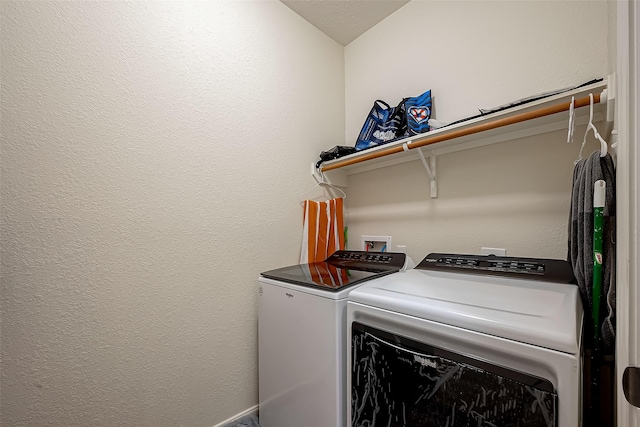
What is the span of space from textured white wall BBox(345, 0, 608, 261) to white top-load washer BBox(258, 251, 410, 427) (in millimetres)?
417

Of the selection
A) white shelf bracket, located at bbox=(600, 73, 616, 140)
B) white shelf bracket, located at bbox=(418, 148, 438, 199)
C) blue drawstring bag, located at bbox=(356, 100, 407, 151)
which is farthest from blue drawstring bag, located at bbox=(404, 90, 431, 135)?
white shelf bracket, located at bbox=(600, 73, 616, 140)

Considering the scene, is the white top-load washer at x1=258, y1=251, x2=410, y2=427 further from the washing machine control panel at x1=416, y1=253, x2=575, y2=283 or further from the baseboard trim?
the washing machine control panel at x1=416, y1=253, x2=575, y2=283

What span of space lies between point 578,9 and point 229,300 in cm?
222

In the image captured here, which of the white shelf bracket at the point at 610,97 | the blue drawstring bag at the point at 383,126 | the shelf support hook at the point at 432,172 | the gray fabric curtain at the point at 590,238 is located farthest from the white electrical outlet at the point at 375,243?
the white shelf bracket at the point at 610,97

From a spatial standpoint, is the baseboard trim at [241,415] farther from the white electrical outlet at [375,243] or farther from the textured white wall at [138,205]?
the white electrical outlet at [375,243]

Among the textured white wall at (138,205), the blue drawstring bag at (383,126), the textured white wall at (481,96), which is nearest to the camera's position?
the textured white wall at (138,205)

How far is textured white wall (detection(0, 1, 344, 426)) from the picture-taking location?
0.93 m

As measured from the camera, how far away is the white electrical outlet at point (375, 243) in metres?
1.82

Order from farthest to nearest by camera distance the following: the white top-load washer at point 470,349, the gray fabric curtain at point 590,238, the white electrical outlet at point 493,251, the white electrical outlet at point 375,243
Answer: the white electrical outlet at point 375,243
the white electrical outlet at point 493,251
the gray fabric curtain at point 590,238
the white top-load washer at point 470,349

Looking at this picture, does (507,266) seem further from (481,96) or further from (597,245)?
(481,96)

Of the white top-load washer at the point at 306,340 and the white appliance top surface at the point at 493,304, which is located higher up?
the white appliance top surface at the point at 493,304

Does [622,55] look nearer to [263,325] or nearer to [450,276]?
[450,276]

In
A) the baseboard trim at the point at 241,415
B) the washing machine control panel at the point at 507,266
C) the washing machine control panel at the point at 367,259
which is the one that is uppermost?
the washing machine control panel at the point at 507,266

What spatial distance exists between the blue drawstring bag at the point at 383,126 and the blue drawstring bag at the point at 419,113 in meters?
0.08
